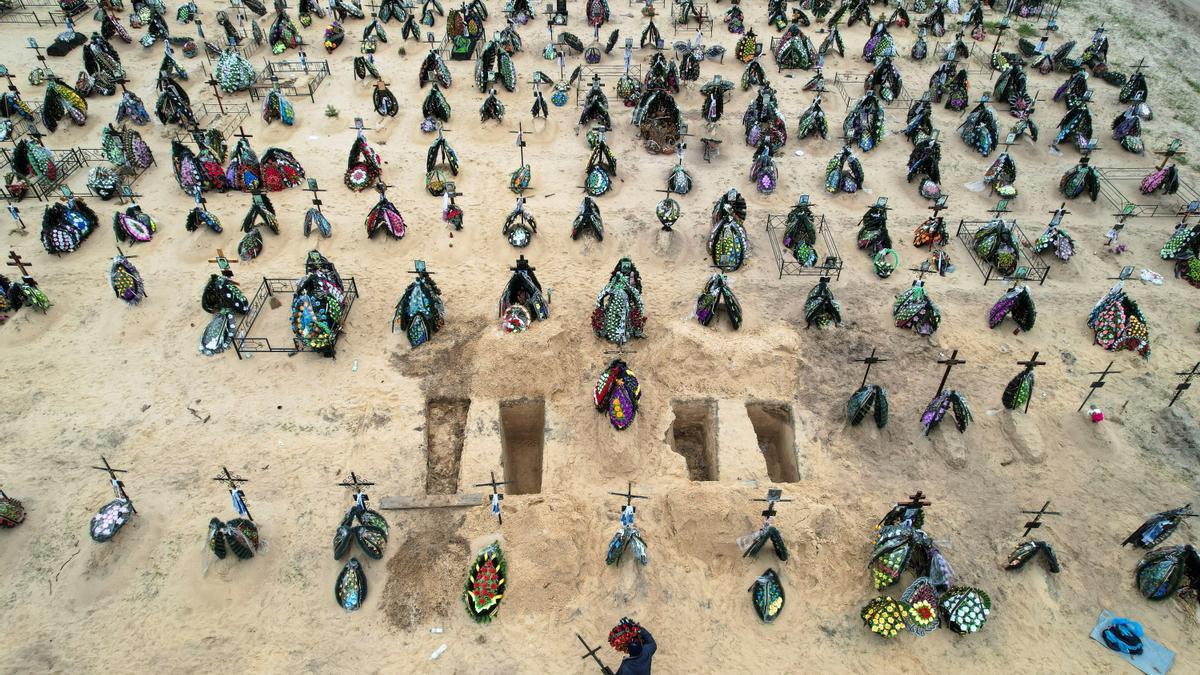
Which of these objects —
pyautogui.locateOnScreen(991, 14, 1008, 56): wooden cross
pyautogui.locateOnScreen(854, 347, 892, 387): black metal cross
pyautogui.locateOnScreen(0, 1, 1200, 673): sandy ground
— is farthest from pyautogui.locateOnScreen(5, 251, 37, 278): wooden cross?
pyautogui.locateOnScreen(991, 14, 1008, 56): wooden cross

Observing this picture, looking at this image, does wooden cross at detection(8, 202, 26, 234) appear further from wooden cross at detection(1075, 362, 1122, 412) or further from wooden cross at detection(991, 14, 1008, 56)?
wooden cross at detection(991, 14, 1008, 56)

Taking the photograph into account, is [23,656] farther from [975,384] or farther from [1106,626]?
[975,384]

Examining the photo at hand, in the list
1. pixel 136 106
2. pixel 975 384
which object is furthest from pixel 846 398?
pixel 136 106

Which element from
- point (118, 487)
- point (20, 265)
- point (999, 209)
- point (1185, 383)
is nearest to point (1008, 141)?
point (999, 209)

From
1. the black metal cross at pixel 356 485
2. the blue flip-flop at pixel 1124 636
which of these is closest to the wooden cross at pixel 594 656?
the black metal cross at pixel 356 485

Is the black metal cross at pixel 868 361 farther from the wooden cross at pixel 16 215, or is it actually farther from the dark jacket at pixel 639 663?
the wooden cross at pixel 16 215

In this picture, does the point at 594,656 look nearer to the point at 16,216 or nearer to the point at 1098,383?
the point at 1098,383
